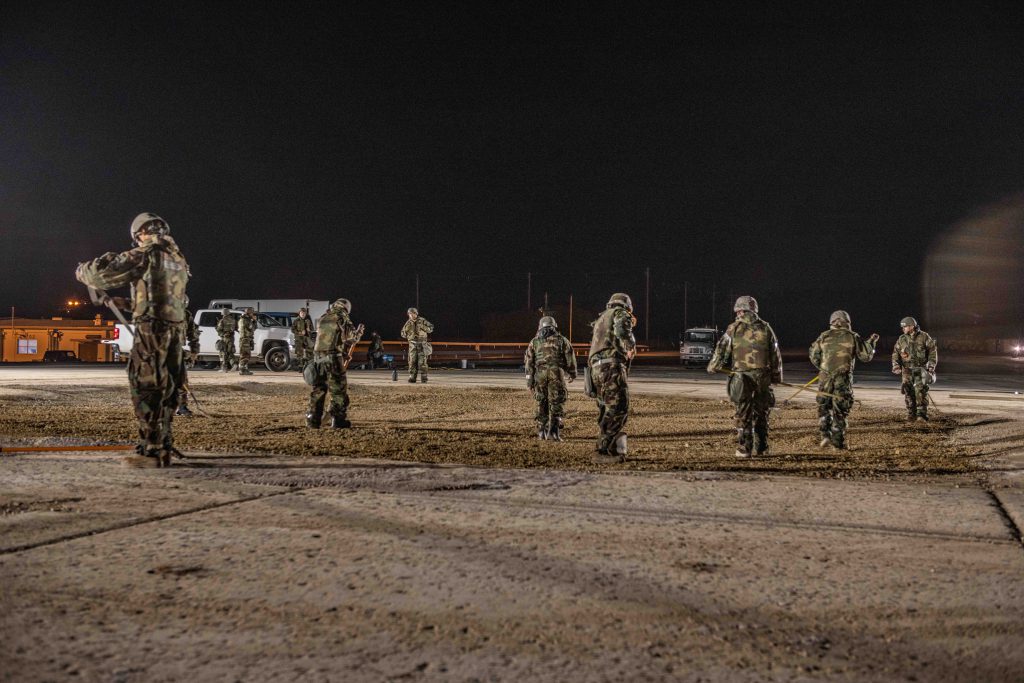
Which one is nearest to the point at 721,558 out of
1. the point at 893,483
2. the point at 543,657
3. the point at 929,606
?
the point at 929,606

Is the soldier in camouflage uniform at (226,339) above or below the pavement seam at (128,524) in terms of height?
above

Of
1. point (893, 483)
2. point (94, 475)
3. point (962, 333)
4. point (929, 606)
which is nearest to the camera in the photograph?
point (929, 606)

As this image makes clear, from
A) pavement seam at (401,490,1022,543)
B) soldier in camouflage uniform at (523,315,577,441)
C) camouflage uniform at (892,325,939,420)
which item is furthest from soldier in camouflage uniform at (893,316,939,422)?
pavement seam at (401,490,1022,543)

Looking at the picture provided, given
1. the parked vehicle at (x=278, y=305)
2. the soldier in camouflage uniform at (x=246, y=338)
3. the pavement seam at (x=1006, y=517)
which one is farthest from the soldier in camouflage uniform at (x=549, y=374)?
the parked vehicle at (x=278, y=305)

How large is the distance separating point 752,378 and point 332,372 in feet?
16.7

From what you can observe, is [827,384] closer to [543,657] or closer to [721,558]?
[721,558]

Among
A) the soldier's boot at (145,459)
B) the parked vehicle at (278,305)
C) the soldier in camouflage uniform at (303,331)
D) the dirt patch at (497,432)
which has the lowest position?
the dirt patch at (497,432)

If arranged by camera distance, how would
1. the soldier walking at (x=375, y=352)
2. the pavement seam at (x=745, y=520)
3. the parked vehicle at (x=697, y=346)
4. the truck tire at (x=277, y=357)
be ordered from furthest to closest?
the parked vehicle at (x=697, y=346) < the soldier walking at (x=375, y=352) < the truck tire at (x=277, y=357) < the pavement seam at (x=745, y=520)

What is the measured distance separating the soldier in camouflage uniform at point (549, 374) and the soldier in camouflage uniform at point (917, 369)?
6195mm

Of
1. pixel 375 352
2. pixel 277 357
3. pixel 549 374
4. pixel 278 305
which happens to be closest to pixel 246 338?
pixel 277 357

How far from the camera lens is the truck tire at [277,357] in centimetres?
2566

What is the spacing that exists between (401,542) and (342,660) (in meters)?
1.44

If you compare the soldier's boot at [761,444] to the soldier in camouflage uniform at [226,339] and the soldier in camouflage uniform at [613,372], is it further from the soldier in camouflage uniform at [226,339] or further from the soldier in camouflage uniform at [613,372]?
the soldier in camouflage uniform at [226,339]

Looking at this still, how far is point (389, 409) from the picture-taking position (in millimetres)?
13961
